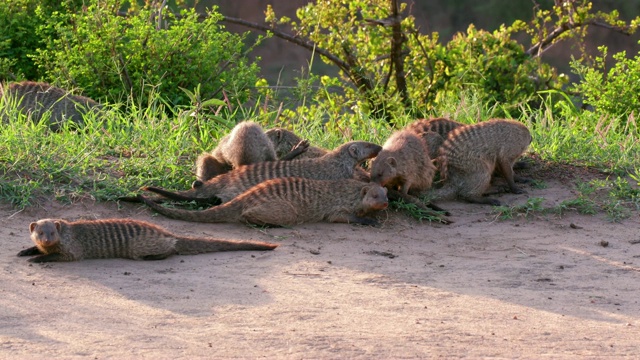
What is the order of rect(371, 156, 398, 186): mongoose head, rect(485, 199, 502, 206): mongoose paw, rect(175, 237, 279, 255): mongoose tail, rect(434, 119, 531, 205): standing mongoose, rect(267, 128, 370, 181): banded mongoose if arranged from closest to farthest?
rect(175, 237, 279, 255): mongoose tail < rect(371, 156, 398, 186): mongoose head < rect(485, 199, 502, 206): mongoose paw < rect(434, 119, 531, 205): standing mongoose < rect(267, 128, 370, 181): banded mongoose

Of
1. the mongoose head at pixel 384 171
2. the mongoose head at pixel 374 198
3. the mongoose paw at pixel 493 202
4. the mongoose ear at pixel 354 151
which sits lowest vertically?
the mongoose paw at pixel 493 202

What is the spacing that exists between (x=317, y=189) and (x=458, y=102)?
2148 mm

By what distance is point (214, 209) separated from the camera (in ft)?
14.9

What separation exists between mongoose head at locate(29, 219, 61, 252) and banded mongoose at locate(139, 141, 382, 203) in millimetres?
780

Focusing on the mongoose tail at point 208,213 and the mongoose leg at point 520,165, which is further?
the mongoose leg at point 520,165

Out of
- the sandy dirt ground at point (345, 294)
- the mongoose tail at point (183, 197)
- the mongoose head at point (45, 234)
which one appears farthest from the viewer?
the mongoose tail at point (183, 197)

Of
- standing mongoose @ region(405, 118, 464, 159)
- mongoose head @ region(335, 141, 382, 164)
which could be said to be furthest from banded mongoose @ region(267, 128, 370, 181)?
standing mongoose @ region(405, 118, 464, 159)

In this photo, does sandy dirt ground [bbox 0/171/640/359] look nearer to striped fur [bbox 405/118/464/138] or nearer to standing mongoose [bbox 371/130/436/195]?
standing mongoose [bbox 371/130/436/195]

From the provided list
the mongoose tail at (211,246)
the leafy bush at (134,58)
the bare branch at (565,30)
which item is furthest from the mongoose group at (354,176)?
the bare branch at (565,30)

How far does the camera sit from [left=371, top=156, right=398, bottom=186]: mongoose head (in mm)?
4941

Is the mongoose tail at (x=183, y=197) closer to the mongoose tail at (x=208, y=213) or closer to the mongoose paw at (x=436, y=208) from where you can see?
the mongoose tail at (x=208, y=213)

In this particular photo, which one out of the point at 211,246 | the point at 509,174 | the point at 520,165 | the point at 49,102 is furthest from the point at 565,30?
the point at 211,246

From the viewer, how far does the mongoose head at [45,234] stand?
12.8 ft

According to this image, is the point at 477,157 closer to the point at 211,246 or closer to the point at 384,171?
the point at 384,171
